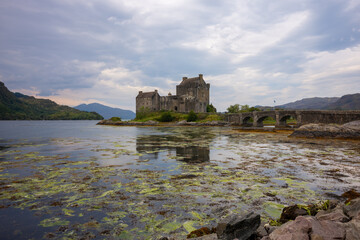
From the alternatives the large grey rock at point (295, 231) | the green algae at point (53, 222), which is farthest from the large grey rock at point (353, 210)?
the green algae at point (53, 222)

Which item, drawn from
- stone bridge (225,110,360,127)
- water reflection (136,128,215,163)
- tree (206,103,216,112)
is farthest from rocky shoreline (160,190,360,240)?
tree (206,103,216,112)

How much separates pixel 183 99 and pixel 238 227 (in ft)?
317

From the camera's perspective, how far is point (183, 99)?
101m

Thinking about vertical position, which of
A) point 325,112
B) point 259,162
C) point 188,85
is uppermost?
point 188,85

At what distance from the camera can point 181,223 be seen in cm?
642

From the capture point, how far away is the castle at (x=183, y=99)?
99188 millimetres

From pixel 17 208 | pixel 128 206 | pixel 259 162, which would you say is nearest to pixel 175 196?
pixel 128 206

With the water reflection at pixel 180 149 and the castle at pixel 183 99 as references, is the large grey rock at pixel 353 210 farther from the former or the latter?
the castle at pixel 183 99

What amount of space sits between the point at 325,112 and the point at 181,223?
50.0 meters

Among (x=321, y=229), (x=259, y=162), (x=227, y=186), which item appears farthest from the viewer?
(x=259, y=162)

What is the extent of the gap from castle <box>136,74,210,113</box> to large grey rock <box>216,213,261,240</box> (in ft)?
308

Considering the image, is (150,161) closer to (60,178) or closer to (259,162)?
(60,178)

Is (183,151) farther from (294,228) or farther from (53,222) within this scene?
(294,228)

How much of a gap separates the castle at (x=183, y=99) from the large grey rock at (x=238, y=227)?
9373 cm
